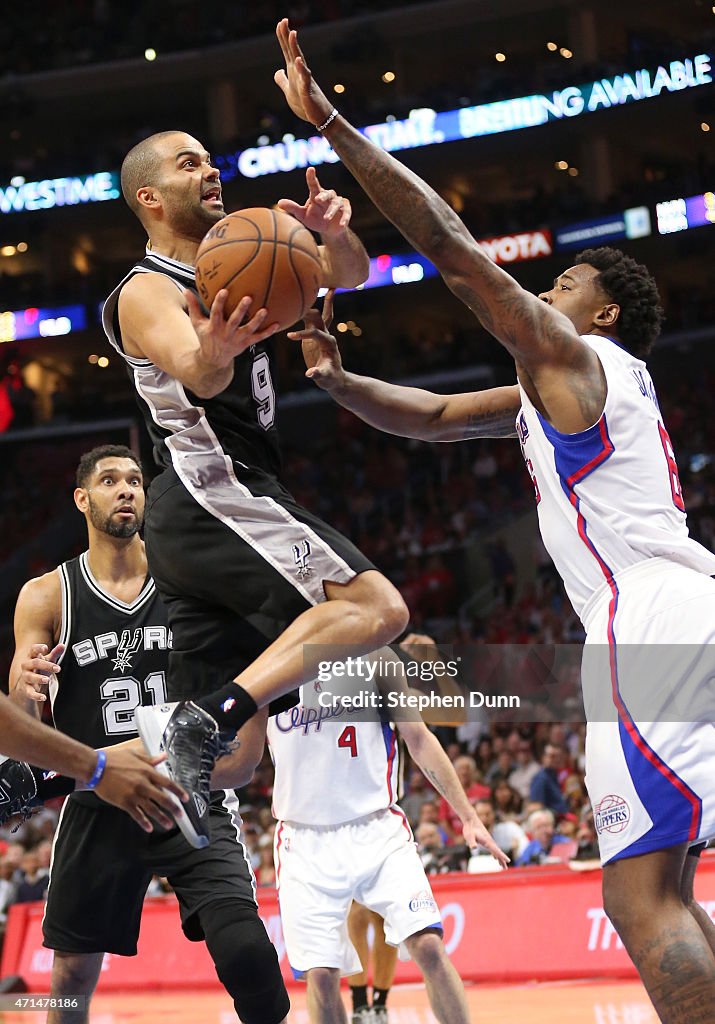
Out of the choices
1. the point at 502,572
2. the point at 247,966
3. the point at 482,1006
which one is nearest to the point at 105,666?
the point at 247,966

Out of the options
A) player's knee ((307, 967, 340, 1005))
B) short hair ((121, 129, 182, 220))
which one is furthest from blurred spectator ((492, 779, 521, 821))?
short hair ((121, 129, 182, 220))

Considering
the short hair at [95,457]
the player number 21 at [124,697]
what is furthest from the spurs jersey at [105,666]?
the short hair at [95,457]

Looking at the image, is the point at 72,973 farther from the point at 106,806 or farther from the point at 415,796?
the point at 415,796

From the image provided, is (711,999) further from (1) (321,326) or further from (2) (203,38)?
(2) (203,38)

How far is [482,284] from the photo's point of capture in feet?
13.6

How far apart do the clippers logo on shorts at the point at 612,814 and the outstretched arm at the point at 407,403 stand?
1.91 metres

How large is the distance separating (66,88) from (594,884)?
23.3 metres

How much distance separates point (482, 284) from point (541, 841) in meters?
7.50

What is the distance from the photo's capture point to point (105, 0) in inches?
1130

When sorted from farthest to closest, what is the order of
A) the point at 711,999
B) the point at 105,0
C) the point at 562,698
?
the point at 105,0
the point at 562,698
the point at 711,999

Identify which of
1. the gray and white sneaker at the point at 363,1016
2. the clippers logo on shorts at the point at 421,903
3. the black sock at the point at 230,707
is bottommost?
the gray and white sneaker at the point at 363,1016

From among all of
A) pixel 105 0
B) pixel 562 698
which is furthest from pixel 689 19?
pixel 562 698

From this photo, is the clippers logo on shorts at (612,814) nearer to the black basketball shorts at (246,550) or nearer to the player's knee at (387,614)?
the player's knee at (387,614)

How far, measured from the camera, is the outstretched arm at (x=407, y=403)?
200 inches
